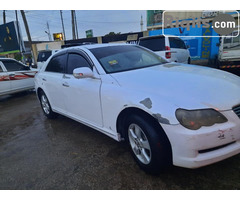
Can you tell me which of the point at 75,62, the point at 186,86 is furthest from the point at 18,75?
the point at 186,86

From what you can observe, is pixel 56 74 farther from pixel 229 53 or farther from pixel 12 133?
pixel 229 53

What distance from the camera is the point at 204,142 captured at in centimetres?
179

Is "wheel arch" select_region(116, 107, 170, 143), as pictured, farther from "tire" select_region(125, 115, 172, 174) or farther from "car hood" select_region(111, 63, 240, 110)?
"car hood" select_region(111, 63, 240, 110)

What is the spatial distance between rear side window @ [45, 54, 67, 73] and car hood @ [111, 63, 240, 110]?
1547mm

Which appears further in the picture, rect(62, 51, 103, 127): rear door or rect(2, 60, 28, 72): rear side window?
rect(2, 60, 28, 72): rear side window

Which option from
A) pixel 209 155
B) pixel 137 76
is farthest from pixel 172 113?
pixel 137 76

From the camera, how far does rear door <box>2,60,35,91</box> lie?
7340 mm

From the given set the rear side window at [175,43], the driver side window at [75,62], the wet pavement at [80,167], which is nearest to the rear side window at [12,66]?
the wet pavement at [80,167]

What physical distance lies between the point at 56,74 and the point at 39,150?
1.58 metres

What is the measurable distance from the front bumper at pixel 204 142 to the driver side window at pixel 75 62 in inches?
74.3

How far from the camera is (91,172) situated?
8.13ft

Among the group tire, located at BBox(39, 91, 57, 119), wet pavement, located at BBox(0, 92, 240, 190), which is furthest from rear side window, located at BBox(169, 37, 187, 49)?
wet pavement, located at BBox(0, 92, 240, 190)

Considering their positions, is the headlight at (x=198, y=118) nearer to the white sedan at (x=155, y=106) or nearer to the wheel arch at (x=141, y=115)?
the white sedan at (x=155, y=106)

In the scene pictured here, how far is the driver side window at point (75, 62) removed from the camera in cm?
318
